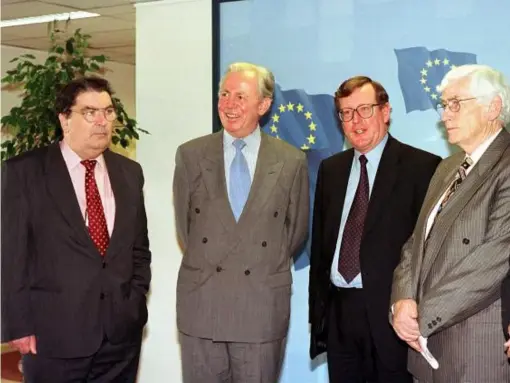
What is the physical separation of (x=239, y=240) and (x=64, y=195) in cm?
80

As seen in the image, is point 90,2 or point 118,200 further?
point 90,2

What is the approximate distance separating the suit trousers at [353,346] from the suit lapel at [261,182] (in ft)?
1.70

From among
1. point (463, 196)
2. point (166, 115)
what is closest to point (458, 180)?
point (463, 196)

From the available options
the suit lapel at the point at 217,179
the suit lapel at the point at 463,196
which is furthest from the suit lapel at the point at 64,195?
A: the suit lapel at the point at 463,196

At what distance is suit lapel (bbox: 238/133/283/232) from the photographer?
3.50 m

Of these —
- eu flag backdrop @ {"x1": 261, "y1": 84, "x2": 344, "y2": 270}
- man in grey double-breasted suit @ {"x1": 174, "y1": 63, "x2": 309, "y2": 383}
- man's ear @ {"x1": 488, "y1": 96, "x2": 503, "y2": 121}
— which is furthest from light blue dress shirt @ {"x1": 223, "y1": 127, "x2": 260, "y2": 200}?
man's ear @ {"x1": 488, "y1": 96, "x2": 503, "y2": 121}

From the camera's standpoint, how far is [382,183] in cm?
337

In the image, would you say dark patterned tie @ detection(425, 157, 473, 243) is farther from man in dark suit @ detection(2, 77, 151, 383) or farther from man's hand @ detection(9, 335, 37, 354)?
man's hand @ detection(9, 335, 37, 354)

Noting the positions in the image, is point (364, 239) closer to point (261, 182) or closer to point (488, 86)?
point (261, 182)

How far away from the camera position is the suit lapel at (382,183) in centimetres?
334

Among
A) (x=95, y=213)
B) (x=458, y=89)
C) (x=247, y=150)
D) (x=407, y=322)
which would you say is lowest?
(x=407, y=322)

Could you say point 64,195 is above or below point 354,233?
above

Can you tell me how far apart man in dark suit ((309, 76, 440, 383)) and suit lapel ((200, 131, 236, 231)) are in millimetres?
438

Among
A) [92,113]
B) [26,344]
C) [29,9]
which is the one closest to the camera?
[26,344]
